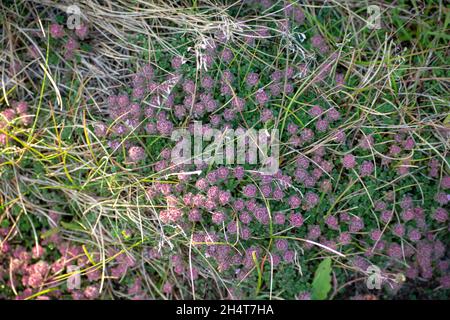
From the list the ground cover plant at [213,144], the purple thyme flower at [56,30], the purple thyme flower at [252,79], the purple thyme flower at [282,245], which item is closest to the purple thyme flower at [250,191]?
the ground cover plant at [213,144]

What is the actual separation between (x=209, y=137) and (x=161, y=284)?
97 centimetres

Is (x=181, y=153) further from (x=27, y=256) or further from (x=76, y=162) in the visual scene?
(x=27, y=256)

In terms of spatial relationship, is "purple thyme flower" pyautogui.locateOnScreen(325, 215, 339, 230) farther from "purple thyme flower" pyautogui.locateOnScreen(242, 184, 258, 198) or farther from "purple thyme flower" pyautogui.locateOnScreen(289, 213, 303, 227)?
"purple thyme flower" pyautogui.locateOnScreen(242, 184, 258, 198)

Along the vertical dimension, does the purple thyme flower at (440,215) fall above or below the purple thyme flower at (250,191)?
below

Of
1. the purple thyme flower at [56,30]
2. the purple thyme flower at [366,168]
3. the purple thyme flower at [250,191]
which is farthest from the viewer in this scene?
the purple thyme flower at [56,30]

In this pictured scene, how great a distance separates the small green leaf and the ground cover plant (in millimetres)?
12

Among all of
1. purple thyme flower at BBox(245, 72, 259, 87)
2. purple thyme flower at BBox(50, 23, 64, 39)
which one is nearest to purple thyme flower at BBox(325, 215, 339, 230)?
purple thyme flower at BBox(245, 72, 259, 87)

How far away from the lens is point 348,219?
8.96 feet

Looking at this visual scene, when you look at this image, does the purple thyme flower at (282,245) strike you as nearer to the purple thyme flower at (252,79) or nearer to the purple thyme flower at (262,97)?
the purple thyme flower at (262,97)

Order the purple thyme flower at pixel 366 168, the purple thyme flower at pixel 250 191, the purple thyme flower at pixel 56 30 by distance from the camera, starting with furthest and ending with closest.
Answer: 1. the purple thyme flower at pixel 56 30
2. the purple thyme flower at pixel 366 168
3. the purple thyme flower at pixel 250 191

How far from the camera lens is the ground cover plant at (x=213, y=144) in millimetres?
2691

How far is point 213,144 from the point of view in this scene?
266cm

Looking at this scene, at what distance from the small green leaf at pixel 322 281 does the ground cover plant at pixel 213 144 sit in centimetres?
1
